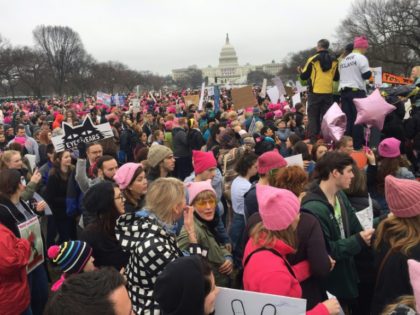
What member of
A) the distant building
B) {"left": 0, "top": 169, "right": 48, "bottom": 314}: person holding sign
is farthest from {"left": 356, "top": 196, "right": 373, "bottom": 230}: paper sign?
the distant building

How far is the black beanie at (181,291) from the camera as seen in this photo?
1.98m

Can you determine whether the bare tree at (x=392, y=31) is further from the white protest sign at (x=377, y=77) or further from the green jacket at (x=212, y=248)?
the green jacket at (x=212, y=248)

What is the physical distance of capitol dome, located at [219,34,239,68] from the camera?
16575cm

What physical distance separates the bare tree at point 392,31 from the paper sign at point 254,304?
4893 cm

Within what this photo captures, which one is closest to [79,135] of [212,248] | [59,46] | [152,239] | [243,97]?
[212,248]

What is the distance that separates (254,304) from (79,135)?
4.72m

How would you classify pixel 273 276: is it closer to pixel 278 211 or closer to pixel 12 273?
pixel 278 211

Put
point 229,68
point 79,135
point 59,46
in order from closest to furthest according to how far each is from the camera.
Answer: point 79,135 < point 59,46 < point 229,68

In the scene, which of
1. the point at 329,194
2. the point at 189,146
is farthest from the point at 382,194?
the point at 189,146

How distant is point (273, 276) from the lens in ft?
7.69

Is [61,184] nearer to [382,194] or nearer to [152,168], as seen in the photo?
[152,168]

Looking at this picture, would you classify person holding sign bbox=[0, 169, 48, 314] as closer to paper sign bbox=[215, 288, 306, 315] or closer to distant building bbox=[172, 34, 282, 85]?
paper sign bbox=[215, 288, 306, 315]

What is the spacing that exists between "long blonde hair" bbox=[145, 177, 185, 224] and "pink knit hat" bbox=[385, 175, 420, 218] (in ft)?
4.81

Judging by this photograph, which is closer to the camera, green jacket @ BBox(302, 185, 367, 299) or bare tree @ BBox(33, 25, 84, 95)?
green jacket @ BBox(302, 185, 367, 299)
